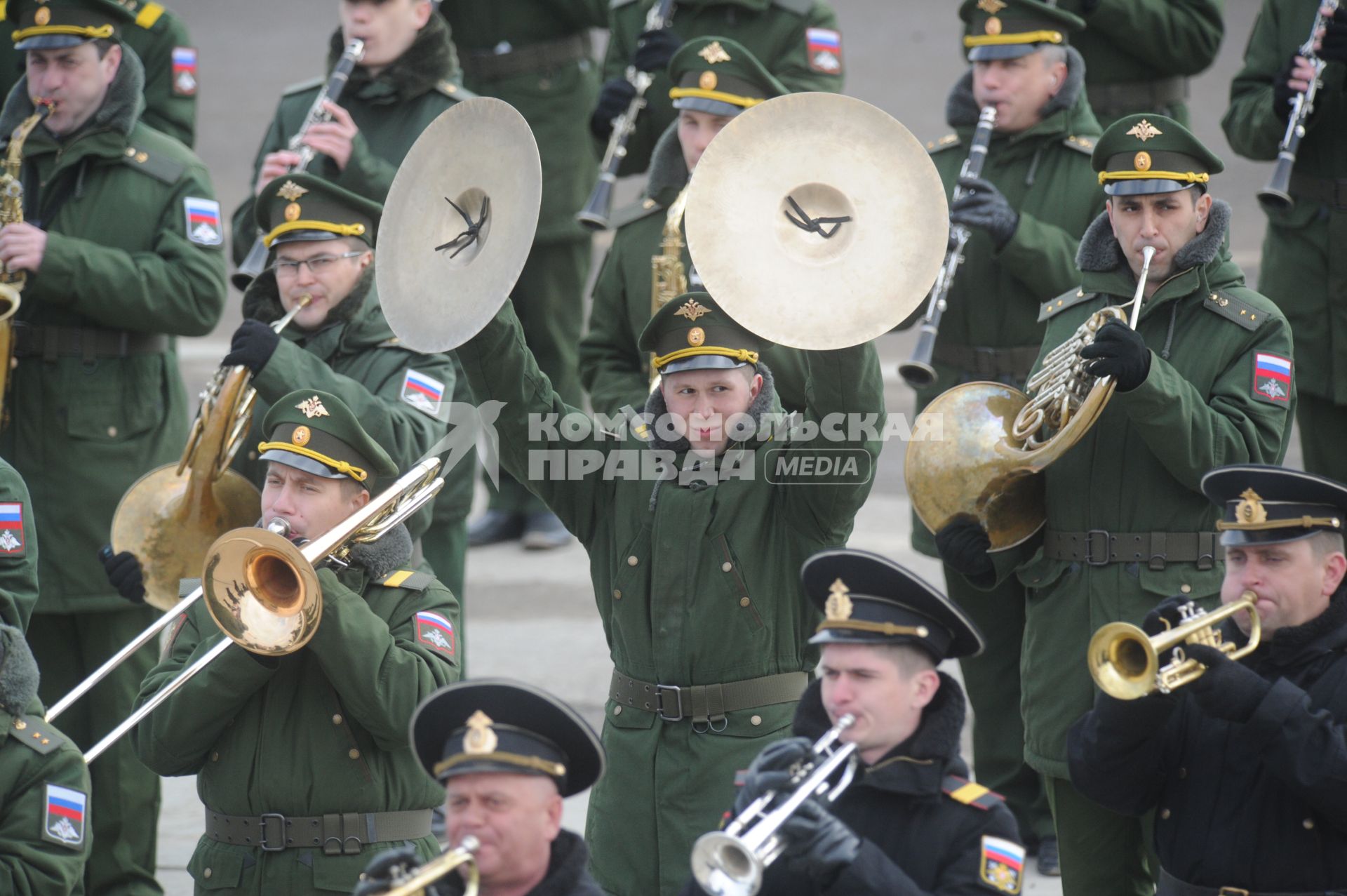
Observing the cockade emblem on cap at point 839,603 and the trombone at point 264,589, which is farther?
the trombone at point 264,589

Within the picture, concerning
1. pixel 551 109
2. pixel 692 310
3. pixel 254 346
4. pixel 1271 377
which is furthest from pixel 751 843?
pixel 551 109

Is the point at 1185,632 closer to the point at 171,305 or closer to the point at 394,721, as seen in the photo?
the point at 394,721

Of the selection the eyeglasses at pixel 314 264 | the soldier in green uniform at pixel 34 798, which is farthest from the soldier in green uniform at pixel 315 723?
the eyeglasses at pixel 314 264

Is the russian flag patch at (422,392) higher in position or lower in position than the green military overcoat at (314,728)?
higher

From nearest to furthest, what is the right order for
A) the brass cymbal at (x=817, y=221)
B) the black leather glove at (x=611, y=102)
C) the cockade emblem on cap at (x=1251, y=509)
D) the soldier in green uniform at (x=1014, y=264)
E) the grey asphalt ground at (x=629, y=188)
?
the cockade emblem on cap at (x=1251, y=509) → the brass cymbal at (x=817, y=221) → the soldier in green uniform at (x=1014, y=264) → the black leather glove at (x=611, y=102) → the grey asphalt ground at (x=629, y=188)

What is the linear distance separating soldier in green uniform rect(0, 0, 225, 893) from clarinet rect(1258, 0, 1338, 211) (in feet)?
13.0

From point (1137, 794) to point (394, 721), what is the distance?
2.02 m

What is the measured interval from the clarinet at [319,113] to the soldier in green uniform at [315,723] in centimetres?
195

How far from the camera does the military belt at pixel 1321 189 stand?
7961mm

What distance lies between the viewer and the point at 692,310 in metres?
5.98

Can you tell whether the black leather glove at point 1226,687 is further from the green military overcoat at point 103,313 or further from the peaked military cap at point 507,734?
the green military overcoat at point 103,313

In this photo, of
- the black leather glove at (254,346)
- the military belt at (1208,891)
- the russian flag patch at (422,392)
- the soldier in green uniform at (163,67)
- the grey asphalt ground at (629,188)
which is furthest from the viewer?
the grey asphalt ground at (629,188)

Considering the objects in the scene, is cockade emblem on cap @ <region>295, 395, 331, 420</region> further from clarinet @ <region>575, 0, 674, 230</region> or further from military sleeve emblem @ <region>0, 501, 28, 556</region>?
clarinet @ <region>575, 0, 674, 230</region>

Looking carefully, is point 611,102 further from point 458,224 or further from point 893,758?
point 893,758
